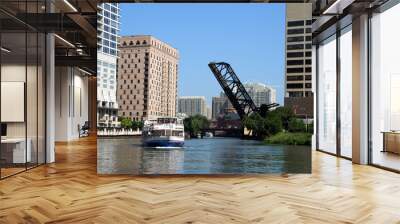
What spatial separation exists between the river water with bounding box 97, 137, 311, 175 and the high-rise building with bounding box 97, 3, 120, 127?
15.3 inches

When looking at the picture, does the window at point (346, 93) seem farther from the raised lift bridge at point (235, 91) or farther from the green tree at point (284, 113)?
the raised lift bridge at point (235, 91)

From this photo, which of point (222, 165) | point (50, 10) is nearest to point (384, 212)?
point (222, 165)

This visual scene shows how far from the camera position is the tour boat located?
21.8ft

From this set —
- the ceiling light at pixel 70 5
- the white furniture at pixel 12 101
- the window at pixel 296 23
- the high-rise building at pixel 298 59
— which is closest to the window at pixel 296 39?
the high-rise building at pixel 298 59

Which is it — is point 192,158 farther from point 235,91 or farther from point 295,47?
point 295,47

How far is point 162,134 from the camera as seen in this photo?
22.0 ft

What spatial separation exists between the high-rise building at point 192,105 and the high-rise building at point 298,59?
1.34m

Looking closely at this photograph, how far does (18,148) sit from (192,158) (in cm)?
291

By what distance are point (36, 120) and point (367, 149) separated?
6.40 meters

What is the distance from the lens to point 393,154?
7605mm

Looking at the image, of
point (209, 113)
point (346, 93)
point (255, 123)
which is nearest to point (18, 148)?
point (209, 113)

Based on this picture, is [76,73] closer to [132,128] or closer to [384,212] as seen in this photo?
[132,128]

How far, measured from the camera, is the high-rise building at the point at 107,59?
664cm

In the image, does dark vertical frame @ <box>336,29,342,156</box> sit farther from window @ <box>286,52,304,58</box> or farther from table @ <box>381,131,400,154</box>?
window @ <box>286,52,304,58</box>
